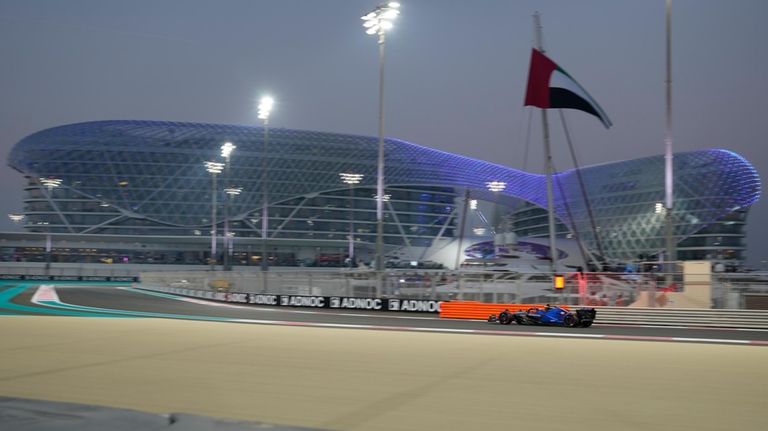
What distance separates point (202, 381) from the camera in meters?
7.52

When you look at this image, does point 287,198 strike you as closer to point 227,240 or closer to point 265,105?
point 227,240

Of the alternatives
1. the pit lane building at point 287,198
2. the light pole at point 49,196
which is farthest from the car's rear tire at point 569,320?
the light pole at point 49,196

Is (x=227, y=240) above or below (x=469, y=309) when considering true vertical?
above

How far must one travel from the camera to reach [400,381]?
771 cm

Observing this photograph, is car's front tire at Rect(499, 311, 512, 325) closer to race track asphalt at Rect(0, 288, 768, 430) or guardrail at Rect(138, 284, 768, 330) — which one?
guardrail at Rect(138, 284, 768, 330)

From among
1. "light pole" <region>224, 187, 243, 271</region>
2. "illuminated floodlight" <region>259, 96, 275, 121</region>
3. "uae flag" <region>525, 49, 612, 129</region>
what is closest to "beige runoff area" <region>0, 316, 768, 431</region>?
"uae flag" <region>525, 49, 612, 129</region>

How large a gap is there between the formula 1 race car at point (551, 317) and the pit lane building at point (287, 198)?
209 ft

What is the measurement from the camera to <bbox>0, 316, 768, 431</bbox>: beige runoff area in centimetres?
577

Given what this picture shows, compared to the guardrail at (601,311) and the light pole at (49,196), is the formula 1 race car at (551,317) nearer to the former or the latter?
the guardrail at (601,311)

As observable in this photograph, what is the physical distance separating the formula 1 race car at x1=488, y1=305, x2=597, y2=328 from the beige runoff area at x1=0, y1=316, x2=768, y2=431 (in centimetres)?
692

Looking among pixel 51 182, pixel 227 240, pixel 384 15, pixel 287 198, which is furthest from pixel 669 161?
pixel 51 182

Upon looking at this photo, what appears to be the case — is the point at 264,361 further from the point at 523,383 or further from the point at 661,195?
the point at 661,195

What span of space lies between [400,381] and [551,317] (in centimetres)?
1372

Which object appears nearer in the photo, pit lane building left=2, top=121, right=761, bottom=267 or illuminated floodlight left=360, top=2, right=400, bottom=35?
illuminated floodlight left=360, top=2, right=400, bottom=35
